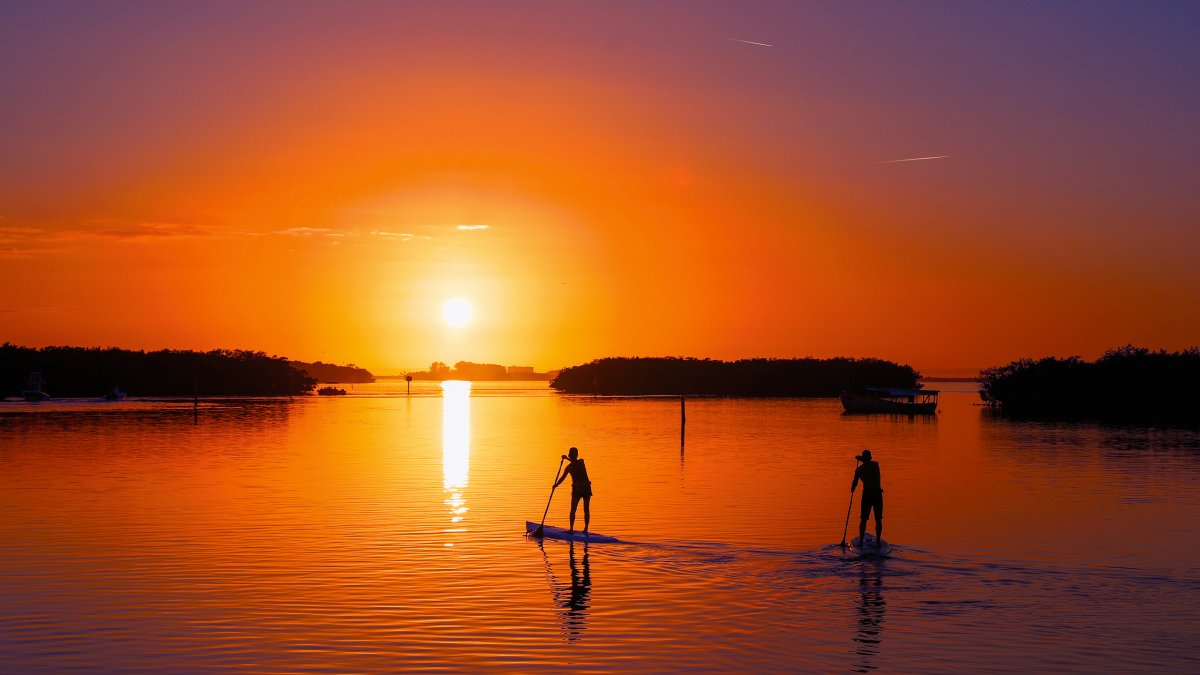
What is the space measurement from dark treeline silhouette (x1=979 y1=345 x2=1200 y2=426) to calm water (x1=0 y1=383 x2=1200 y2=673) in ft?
254

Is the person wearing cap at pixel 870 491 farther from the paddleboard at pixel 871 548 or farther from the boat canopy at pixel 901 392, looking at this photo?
the boat canopy at pixel 901 392

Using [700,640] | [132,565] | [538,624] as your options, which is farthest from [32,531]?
[700,640]

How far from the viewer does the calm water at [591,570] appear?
1745 cm

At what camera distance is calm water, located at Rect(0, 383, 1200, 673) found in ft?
57.3

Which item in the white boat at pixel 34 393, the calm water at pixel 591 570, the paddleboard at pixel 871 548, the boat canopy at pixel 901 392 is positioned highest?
the boat canopy at pixel 901 392

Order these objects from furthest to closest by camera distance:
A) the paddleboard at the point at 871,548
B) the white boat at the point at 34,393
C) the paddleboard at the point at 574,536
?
the white boat at the point at 34,393 < the paddleboard at the point at 574,536 < the paddleboard at the point at 871,548

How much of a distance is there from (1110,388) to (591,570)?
412 ft

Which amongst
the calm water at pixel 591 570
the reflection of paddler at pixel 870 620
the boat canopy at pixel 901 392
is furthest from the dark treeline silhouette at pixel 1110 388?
the reflection of paddler at pixel 870 620

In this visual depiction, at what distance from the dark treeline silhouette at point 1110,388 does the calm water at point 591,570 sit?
254 ft

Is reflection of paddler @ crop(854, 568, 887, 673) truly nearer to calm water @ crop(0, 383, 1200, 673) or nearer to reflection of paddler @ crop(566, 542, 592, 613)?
calm water @ crop(0, 383, 1200, 673)

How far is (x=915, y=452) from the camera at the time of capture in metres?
68.1

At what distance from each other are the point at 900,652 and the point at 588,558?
10589 millimetres

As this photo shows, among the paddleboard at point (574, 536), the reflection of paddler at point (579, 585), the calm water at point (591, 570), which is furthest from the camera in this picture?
the paddleboard at point (574, 536)

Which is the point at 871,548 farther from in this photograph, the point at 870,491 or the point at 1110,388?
the point at 1110,388
